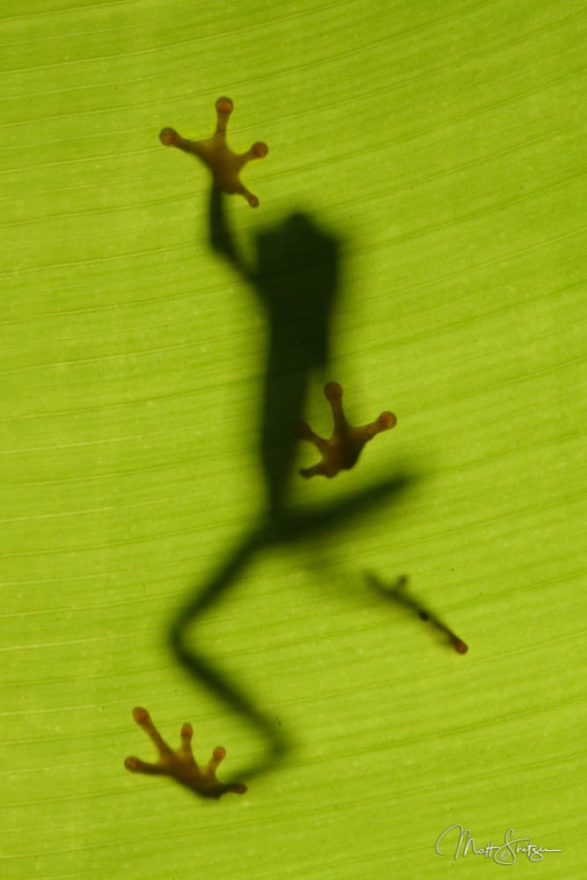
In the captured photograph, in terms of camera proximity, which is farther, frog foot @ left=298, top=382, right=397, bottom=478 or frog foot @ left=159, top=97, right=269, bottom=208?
frog foot @ left=159, top=97, right=269, bottom=208

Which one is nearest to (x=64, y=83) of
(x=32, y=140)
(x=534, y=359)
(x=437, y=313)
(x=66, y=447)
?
(x=32, y=140)

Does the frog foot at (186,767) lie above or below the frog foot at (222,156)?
below

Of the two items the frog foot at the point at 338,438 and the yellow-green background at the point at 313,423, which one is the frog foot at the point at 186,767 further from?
the frog foot at the point at 338,438

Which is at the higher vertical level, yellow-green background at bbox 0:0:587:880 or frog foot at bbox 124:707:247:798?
yellow-green background at bbox 0:0:587:880

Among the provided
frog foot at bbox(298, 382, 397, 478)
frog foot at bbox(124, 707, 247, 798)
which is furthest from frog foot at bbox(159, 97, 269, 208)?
frog foot at bbox(124, 707, 247, 798)
